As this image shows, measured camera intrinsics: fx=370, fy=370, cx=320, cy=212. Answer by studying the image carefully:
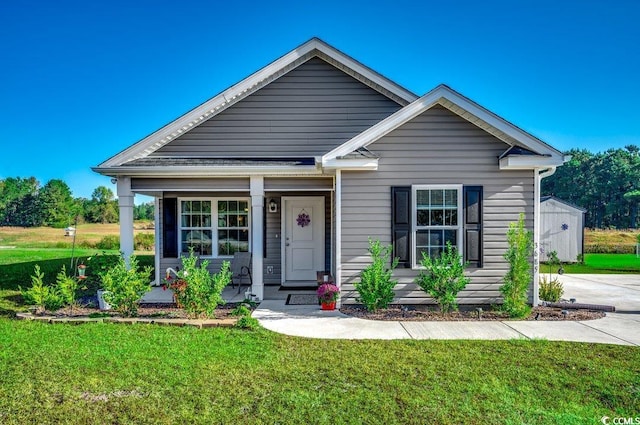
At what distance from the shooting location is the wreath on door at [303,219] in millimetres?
9766

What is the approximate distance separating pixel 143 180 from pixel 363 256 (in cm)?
476

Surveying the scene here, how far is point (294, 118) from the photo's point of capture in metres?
8.74

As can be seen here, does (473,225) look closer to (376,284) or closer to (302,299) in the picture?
(376,284)

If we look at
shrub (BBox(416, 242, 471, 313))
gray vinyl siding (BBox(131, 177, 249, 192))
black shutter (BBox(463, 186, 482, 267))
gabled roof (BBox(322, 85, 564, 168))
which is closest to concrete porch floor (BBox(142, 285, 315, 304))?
gray vinyl siding (BBox(131, 177, 249, 192))

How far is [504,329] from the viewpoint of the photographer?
577 centimetres

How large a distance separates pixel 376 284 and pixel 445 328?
1.34 metres

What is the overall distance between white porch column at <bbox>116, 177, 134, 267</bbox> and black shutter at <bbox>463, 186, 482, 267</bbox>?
6.62 m

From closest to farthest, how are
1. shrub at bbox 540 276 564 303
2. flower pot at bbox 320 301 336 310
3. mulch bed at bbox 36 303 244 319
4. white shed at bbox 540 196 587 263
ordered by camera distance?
mulch bed at bbox 36 303 244 319 → flower pot at bbox 320 301 336 310 → shrub at bbox 540 276 564 303 → white shed at bbox 540 196 587 263

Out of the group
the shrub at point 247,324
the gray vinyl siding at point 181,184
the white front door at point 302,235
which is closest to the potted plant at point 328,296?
the shrub at point 247,324

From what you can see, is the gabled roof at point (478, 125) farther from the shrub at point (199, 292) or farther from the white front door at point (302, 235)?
the white front door at point (302, 235)

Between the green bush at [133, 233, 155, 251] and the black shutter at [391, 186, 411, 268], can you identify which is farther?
the green bush at [133, 233, 155, 251]

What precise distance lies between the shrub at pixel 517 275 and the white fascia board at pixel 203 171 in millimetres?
3792

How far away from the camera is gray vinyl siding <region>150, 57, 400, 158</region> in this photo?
28.4 ft

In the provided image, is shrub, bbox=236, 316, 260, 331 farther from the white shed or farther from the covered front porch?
the white shed
